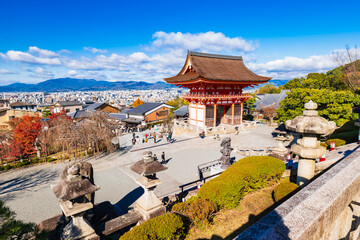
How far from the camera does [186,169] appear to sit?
566 inches

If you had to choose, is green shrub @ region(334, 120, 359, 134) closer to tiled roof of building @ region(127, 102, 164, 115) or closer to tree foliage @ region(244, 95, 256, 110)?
tree foliage @ region(244, 95, 256, 110)

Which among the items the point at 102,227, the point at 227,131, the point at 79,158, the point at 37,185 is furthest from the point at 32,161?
the point at 227,131

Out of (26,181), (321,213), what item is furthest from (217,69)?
(321,213)

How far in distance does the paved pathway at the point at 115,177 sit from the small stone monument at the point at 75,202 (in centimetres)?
471

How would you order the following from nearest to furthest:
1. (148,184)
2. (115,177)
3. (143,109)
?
(148,184)
(115,177)
(143,109)

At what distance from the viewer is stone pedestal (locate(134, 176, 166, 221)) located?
6407 mm

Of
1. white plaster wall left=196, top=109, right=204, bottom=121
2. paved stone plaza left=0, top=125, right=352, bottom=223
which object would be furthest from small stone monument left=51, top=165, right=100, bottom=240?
white plaster wall left=196, top=109, right=204, bottom=121

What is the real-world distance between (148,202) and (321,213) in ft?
16.2

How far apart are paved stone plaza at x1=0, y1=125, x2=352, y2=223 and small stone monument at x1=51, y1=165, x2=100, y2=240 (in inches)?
174

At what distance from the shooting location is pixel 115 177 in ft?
44.7

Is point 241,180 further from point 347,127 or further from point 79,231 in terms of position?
point 347,127

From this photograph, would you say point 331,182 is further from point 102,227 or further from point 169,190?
point 169,190

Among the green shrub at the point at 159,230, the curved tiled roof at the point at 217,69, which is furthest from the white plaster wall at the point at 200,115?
the green shrub at the point at 159,230

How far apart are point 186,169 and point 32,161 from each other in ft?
50.1
